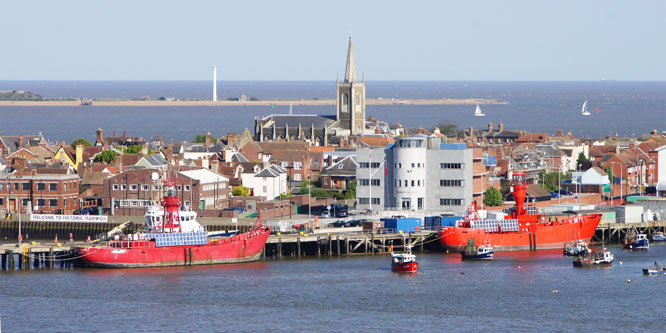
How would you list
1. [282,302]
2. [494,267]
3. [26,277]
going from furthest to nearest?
[494,267] → [26,277] → [282,302]

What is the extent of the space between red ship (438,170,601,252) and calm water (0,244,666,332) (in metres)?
4.79

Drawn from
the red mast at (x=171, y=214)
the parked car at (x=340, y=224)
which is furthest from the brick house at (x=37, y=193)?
the red mast at (x=171, y=214)

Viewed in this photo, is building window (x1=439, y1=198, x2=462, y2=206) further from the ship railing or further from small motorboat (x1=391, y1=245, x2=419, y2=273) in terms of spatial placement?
the ship railing

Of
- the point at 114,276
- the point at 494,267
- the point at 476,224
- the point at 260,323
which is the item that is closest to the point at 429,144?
the point at 476,224

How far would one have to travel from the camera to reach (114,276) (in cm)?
7362

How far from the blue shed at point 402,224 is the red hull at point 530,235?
3.01m

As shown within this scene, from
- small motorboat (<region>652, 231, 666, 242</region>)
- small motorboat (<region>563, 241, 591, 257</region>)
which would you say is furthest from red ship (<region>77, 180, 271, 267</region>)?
small motorboat (<region>652, 231, 666, 242</region>)

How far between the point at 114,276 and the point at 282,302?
13.0m

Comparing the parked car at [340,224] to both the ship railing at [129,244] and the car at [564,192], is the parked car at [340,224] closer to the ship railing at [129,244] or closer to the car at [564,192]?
the ship railing at [129,244]

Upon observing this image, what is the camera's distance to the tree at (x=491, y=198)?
101 meters

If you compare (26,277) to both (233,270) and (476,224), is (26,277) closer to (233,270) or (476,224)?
(233,270)

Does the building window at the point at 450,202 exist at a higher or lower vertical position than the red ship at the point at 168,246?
higher

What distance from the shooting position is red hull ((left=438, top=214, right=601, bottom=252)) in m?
85.1

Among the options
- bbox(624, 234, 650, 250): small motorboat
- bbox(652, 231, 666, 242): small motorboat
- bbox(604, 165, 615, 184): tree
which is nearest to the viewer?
bbox(624, 234, 650, 250): small motorboat
